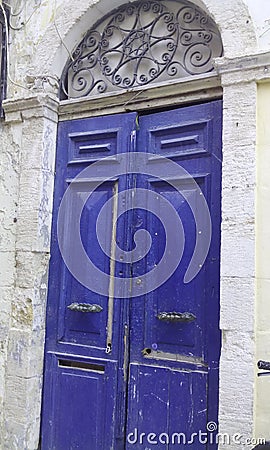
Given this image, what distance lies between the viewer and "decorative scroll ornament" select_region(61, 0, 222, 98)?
329cm

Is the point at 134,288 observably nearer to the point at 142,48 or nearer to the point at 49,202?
the point at 49,202

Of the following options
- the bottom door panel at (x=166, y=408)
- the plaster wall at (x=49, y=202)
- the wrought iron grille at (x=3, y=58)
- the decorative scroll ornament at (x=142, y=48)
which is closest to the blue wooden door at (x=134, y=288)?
the bottom door panel at (x=166, y=408)

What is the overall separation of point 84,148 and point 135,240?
844 millimetres

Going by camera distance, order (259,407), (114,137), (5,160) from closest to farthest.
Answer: (259,407) < (114,137) < (5,160)

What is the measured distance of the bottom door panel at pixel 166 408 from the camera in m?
2.95

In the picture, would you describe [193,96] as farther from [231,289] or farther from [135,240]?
[231,289]

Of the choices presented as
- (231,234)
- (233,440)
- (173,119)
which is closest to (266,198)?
(231,234)

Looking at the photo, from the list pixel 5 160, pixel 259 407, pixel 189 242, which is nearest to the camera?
pixel 259 407

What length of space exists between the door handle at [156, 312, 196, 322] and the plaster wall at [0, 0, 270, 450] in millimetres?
269

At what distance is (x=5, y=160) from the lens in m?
3.80

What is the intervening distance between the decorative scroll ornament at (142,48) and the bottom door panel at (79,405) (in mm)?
2096

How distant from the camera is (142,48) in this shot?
3.49 m

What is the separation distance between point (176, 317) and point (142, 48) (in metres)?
1.99

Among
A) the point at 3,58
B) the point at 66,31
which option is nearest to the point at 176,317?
the point at 66,31
